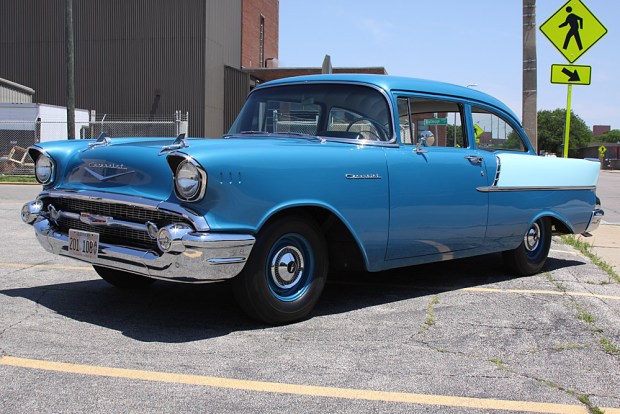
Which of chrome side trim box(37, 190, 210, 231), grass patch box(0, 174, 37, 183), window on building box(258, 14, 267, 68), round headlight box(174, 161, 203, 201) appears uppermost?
window on building box(258, 14, 267, 68)

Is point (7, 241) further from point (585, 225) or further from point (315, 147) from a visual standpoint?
point (585, 225)

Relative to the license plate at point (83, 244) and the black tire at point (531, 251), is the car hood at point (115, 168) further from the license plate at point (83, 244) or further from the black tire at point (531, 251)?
the black tire at point (531, 251)

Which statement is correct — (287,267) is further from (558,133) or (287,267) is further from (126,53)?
(558,133)

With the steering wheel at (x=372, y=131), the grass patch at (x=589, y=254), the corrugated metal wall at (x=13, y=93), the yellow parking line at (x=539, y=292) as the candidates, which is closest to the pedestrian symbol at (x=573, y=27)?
the grass patch at (x=589, y=254)

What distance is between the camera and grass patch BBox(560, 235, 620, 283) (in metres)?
6.96

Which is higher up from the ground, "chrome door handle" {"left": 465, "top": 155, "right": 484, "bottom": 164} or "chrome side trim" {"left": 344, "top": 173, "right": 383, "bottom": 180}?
"chrome door handle" {"left": 465, "top": 155, "right": 484, "bottom": 164}

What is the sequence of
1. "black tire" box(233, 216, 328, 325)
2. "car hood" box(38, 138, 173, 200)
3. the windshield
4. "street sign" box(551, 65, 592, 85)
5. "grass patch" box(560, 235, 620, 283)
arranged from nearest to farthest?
"car hood" box(38, 138, 173, 200)
"black tire" box(233, 216, 328, 325)
the windshield
"grass patch" box(560, 235, 620, 283)
"street sign" box(551, 65, 592, 85)

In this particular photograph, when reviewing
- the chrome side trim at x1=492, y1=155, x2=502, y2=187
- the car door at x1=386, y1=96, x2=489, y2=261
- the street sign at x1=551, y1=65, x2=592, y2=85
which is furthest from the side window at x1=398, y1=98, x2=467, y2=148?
the street sign at x1=551, y1=65, x2=592, y2=85

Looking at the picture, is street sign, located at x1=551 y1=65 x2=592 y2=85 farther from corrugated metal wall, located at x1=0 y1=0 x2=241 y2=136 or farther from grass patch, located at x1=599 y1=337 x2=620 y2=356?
corrugated metal wall, located at x1=0 y1=0 x2=241 y2=136

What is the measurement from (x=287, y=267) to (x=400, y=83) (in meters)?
1.94

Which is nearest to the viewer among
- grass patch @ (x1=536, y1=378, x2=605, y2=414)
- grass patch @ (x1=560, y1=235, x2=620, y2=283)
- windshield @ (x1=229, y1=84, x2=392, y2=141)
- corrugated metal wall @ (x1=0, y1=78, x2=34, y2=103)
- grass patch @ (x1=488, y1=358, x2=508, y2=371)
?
grass patch @ (x1=536, y1=378, x2=605, y2=414)

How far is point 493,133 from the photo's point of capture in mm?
6480

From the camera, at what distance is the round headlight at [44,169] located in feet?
16.0

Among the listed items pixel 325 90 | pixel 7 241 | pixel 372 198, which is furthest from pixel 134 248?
pixel 7 241
